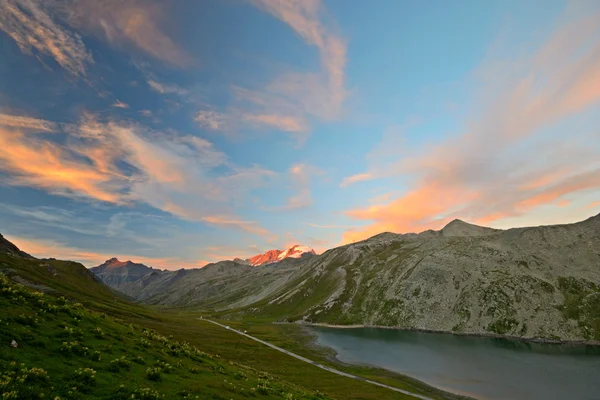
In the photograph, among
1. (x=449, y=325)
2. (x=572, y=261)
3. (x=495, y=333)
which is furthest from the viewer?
(x=572, y=261)

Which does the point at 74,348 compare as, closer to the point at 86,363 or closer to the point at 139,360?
the point at 86,363

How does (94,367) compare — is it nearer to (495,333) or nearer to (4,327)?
(4,327)

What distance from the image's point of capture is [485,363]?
9562cm

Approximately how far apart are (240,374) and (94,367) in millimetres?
18441

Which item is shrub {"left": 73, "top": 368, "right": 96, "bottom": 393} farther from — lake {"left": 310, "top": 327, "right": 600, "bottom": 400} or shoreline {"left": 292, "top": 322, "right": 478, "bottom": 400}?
lake {"left": 310, "top": 327, "right": 600, "bottom": 400}

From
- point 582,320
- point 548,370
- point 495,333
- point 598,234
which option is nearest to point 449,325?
point 495,333

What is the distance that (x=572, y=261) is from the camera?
593ft

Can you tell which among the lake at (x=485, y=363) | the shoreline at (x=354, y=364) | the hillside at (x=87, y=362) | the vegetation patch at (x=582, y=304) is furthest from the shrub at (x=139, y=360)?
the vegetation patch at (x=582, y=304)

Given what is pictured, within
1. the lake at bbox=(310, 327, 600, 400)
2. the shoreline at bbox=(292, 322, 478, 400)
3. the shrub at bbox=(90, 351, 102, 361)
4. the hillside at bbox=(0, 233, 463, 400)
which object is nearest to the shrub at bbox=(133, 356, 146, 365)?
the hillside at bbox=(0, 233, 463, 400)

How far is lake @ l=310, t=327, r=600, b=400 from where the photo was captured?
230 feet

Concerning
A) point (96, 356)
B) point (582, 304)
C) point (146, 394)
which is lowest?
point (146, 394)

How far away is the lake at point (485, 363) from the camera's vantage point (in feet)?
230

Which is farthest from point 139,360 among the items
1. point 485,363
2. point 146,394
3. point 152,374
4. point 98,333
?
point 485,363

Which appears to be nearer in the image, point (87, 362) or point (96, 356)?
point (87, 362)
